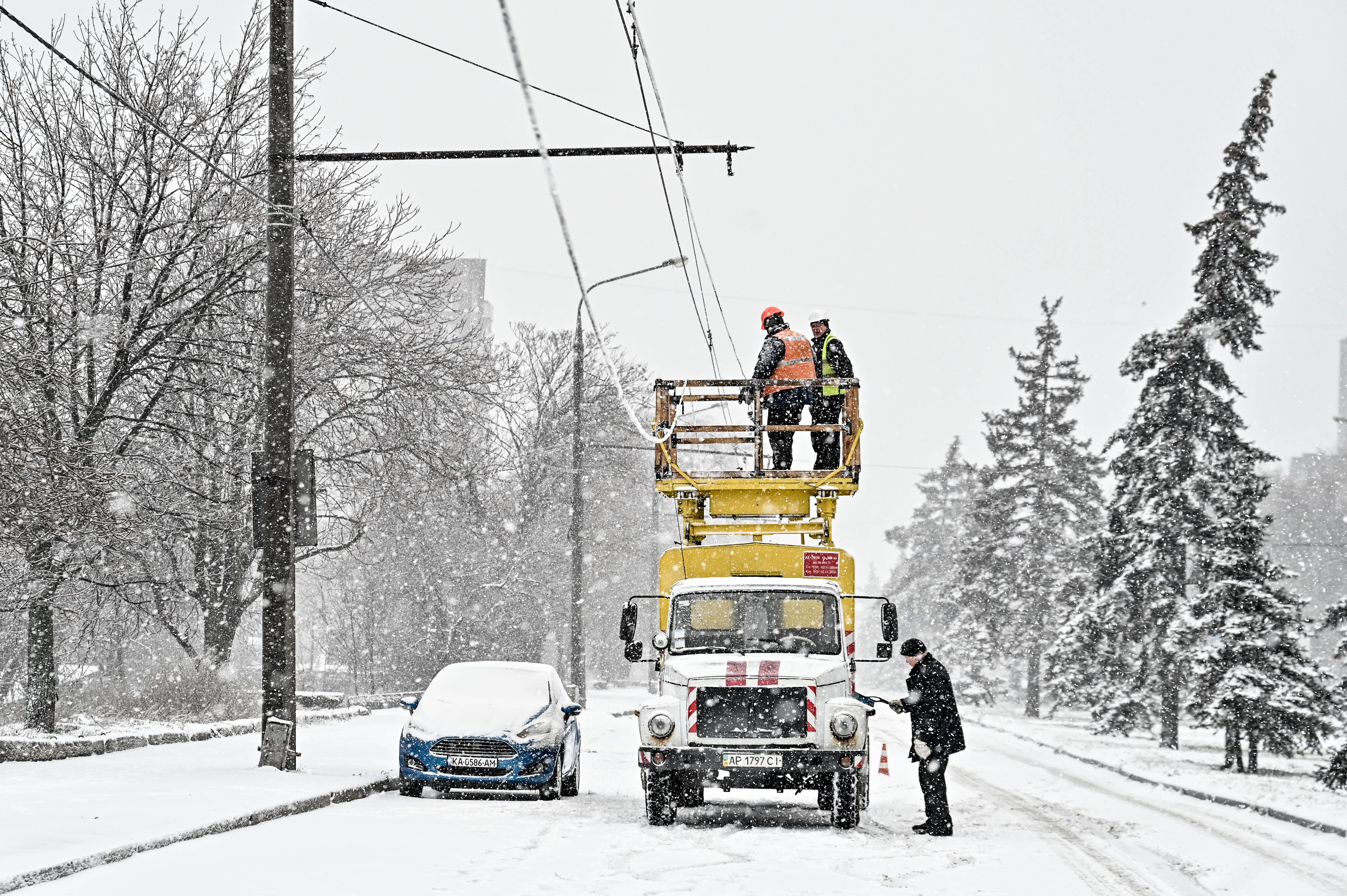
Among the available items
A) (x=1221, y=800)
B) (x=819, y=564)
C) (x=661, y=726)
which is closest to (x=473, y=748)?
(x=661, y=726)

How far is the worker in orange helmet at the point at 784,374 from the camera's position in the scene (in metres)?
17.2

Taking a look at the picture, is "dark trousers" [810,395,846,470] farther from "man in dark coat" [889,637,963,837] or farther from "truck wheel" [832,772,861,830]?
"truck wheel" [832,772,861,830]

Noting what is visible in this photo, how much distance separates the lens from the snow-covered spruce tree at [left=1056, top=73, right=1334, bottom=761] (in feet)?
86.4

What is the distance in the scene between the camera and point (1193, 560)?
28562 millimetres

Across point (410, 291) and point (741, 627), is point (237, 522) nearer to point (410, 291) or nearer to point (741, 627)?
point (410, 291)

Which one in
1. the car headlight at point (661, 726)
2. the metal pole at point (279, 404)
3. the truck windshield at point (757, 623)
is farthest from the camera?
the metal pole at point (279, 404)

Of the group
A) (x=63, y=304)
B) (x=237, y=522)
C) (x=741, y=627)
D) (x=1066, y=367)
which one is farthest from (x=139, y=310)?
(x=1066, y=367)

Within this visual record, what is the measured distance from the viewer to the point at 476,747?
47.9ft

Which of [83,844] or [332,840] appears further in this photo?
[332,840]

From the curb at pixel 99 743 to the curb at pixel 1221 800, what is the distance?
8066 millimetres

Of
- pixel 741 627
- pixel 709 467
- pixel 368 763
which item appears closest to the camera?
pixel 741 627

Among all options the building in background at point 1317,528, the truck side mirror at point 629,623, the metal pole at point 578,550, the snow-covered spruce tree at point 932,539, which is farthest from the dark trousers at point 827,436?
the building in background at point 1317,528

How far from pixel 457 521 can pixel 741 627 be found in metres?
→ 27.0

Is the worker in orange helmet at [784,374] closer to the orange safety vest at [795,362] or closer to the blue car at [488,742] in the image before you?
the orange safety vest at [795,362]
